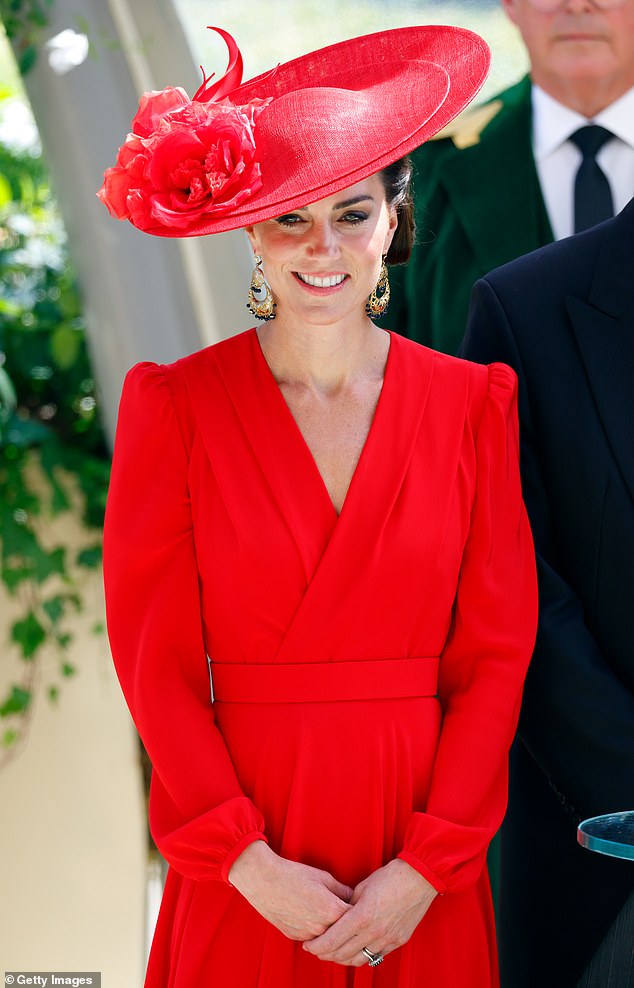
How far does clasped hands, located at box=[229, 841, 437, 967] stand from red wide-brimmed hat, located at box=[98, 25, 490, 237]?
33.6 inches

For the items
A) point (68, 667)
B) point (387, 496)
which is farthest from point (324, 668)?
point (68, 667)

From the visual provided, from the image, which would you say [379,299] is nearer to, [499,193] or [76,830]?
[499,193]

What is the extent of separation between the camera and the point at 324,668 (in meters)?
1.89

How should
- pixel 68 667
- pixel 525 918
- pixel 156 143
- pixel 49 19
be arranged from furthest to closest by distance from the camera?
1. pixel 68 667
2. pixel 49 19
3. pixel 525 918
4. pixel 156 143

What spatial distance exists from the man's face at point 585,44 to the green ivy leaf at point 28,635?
1899mm

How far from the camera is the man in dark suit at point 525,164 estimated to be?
110 inches

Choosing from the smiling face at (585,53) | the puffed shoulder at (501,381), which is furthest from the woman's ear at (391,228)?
the smiling face at (585,53)

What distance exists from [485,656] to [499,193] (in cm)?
123

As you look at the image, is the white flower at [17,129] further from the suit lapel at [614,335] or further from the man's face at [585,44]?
the suit lapel at [614,335]

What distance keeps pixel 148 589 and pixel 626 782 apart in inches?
29.6

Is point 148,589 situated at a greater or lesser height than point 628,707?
greater

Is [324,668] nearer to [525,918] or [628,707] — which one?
[628,707]

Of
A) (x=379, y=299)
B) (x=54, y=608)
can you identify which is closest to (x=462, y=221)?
(x=379, y=299)

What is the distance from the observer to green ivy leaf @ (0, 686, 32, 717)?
367cm
